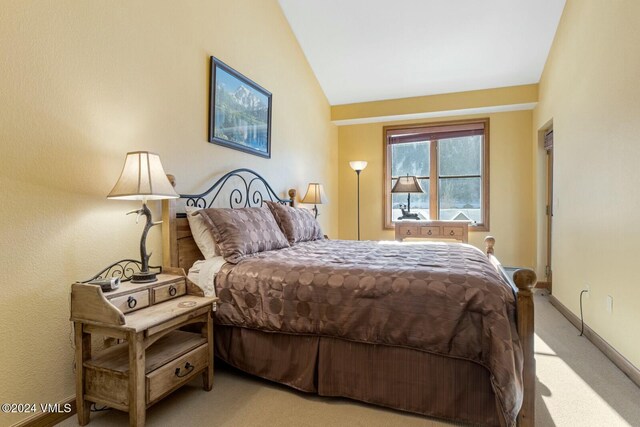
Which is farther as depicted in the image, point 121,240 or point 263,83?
point 263,83

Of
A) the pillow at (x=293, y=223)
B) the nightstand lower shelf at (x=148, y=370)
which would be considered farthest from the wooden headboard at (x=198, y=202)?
the nightstand lower shelf at (x=148, y=370)

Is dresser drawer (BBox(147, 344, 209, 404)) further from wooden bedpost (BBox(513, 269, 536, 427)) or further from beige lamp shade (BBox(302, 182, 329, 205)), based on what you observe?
beige lamp shade (BBox(302, 182, 329, 205))

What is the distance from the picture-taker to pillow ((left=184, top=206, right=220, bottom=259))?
2352 mm

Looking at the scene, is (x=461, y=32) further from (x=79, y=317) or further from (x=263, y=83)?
(x=79, y=317)

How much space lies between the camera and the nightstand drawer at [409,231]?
4801 mm

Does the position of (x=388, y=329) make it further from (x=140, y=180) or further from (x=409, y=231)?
(x=409, y=231)

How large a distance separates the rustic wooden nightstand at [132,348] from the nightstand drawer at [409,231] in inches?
135

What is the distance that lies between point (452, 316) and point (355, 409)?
2.34 feet

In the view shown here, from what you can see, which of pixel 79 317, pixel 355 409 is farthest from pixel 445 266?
pixel 79 317

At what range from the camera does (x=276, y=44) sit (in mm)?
3836

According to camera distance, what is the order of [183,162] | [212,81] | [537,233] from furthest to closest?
[537,233], [212,81], [183,162]

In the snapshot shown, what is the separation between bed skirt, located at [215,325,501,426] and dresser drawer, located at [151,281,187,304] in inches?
16.0

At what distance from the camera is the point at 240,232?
2.38 meters

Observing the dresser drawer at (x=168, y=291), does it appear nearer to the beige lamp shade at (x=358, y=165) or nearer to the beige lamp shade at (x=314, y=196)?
the beige lamp shade at (x=314, y=196)
